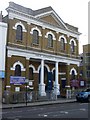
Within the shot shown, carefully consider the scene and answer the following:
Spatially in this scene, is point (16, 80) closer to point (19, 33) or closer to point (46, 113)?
point (19, 33)

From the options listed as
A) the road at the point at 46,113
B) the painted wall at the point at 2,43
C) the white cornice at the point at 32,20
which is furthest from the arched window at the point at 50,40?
the road at the point at 46,113

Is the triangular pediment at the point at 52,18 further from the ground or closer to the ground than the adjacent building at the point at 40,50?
further from the ground

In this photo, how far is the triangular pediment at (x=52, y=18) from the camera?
35784 millimetres

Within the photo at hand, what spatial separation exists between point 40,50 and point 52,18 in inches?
217

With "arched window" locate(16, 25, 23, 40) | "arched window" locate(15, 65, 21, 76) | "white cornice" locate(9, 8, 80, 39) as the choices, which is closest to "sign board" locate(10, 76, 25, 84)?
"arched window" locate(15, 65, 21, 76)

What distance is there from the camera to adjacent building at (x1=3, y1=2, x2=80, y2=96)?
3114cm

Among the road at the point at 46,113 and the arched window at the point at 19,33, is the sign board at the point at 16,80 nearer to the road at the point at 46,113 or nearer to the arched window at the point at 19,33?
the arched window at the point at 19,33

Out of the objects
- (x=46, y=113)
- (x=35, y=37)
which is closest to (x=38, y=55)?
(x=35, y=37)

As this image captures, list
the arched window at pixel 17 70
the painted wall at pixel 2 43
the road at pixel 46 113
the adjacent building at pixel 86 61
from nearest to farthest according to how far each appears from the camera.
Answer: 1. the road at pixel 46 113
2. the painted wall at pixel 2 43
3. the arched window at pixel 17 70
4. the adjacent building at pixel 86 61

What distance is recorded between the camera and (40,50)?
1366 inches

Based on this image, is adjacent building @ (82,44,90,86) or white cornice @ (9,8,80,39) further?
adjacent building @ (82,44,90,86)

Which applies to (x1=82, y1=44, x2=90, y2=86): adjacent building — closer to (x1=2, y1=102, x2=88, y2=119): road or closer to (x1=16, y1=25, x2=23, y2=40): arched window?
(x1=16, y1=25, x2=23, y2=40): arched window

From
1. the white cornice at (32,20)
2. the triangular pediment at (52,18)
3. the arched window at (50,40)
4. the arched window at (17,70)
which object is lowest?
the arched window at (17,70)

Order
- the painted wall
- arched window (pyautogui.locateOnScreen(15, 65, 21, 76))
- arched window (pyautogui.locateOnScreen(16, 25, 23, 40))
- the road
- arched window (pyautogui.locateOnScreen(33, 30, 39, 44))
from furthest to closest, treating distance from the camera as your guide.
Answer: arched window (pyautogui.locateOnScreen(33, 30, 39, 44))
arched window (pyautogui.locateOnScreen(16, 25, 23, 40))
arched window (pyautogui.locateOnScreen(15, 65, 21, 76))
the painted wall
the road
